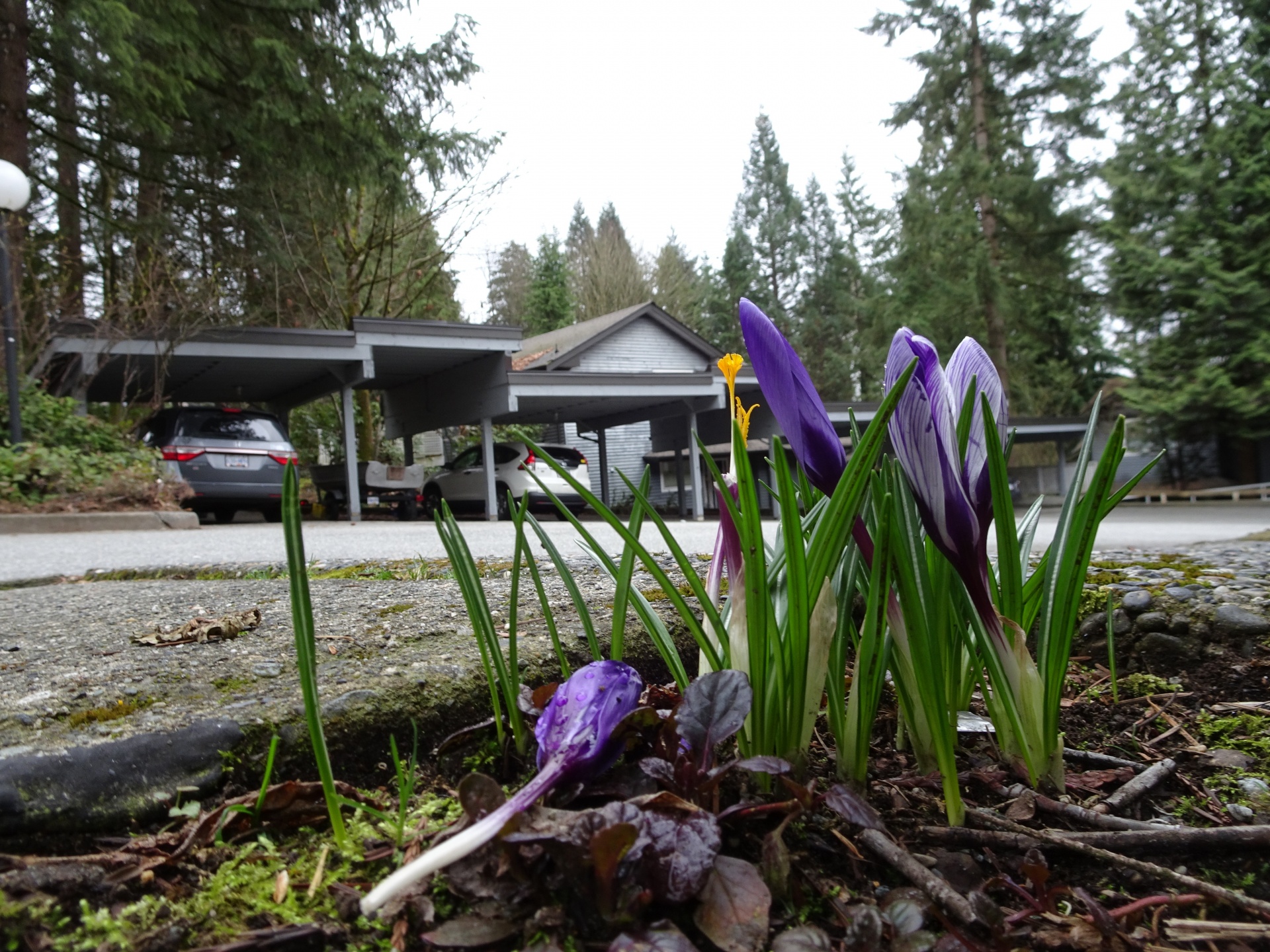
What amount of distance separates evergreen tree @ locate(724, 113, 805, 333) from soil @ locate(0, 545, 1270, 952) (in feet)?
135

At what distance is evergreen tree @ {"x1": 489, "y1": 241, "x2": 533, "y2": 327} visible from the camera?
36375 mm

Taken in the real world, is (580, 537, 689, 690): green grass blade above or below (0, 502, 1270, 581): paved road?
above

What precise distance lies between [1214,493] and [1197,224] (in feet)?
19.1

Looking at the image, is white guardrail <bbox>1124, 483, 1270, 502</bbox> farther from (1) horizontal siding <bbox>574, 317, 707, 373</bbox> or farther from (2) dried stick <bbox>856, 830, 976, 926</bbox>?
(2) dried stick <bbox>856, 830, 976, 926</bbox>

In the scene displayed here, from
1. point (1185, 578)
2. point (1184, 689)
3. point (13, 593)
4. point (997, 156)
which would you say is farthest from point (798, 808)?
point (997, 156)

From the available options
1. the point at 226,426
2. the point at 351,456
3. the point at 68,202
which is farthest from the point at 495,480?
the point at 68,202

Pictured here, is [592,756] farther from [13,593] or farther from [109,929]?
[13,593]

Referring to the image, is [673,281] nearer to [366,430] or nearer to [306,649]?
[366,430]

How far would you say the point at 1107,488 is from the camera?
847mm

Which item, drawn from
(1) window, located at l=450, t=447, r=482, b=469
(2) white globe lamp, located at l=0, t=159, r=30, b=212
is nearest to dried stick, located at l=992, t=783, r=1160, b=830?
(2) white globe lamp, located at l=0, t=159, r=30, b=212

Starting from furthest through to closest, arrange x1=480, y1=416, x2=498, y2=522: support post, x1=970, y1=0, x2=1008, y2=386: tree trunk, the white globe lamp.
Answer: x1=970, y1=0, x2=1008, y2=386: tree trunk < x1=480, y1=416, x2=498, y2=522: support post < the white globe lamp

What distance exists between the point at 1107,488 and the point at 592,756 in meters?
0.57

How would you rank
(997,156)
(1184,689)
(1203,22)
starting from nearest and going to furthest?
(1184,689) → (1203,22) → (997,156)

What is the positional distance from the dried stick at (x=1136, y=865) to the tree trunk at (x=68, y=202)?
12.3m
